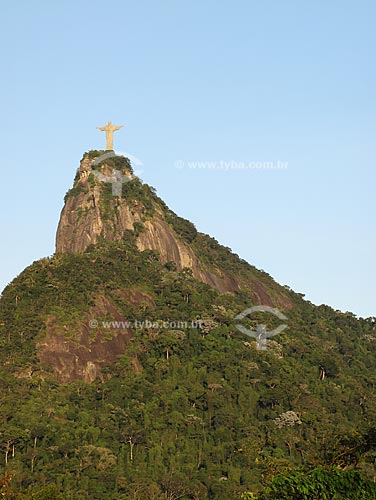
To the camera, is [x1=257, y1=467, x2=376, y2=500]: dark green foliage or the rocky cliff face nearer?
[x1=257, y1=467, x2=376, y2=500]: dark green foliage

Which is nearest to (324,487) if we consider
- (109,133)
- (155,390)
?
(155,390)

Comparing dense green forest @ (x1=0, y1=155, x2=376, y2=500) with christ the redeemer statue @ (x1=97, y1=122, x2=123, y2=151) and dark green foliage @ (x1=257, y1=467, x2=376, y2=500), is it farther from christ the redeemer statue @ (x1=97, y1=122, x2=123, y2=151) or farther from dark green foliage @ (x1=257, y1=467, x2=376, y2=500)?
dark green foliage @ (x1=257, y1=467, x2=376, y2=500)

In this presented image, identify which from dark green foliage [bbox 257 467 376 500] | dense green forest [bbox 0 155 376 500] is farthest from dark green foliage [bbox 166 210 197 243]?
dark green foliage [bbox 257 467 376 500]

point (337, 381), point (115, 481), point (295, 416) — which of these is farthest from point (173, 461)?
point (337, 381)

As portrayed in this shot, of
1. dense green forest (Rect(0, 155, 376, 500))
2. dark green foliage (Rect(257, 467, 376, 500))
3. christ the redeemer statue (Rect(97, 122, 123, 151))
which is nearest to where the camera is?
dark green foliage (Rect(257, 467, 376, 500))

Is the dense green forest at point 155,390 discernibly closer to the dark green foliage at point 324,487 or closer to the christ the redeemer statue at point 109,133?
the christ the redeemer statue at point 109,133

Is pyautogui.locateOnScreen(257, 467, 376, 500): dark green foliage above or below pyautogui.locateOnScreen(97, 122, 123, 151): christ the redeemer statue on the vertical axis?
below

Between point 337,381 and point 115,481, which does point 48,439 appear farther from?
point 337,381

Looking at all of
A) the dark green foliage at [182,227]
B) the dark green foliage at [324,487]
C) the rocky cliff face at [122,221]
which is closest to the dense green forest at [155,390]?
the rocky cliff face at [122,221]

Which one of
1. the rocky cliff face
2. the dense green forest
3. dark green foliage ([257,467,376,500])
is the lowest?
dark green foliage ([257,467,376,500])
